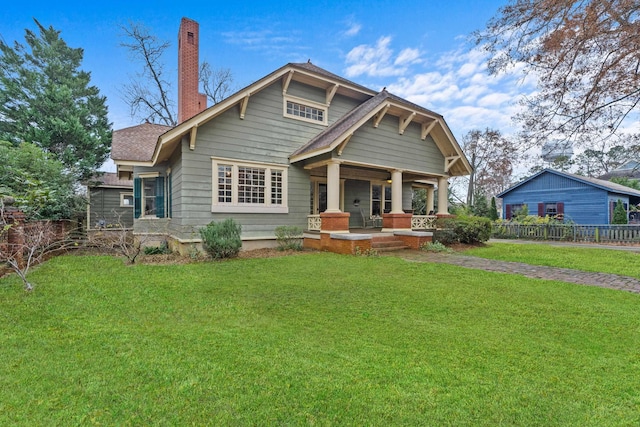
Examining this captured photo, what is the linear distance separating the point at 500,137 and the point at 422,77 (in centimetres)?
1785

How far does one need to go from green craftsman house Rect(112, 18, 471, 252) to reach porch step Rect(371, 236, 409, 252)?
15.2 inches

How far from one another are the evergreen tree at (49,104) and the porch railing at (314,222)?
1603 centimetres

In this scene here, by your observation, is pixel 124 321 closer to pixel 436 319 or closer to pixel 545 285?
pixel 436 319

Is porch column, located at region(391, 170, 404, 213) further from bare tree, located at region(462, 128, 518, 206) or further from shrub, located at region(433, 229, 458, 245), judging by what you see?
bare tree, located at region(462, 128, 518, 206)

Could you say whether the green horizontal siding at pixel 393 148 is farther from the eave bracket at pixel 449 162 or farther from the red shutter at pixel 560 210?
the red shutter at pixel 560 210

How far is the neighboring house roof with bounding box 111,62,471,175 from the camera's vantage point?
9.59 m

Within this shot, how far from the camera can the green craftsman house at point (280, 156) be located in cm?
991

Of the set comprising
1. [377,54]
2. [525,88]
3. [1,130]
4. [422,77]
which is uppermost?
[377,54]

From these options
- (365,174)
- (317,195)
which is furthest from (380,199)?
(317,195)

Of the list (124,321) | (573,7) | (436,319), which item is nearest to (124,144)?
(124,321)

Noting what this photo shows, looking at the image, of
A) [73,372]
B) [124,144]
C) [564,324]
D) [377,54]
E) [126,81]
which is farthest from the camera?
[126,81]

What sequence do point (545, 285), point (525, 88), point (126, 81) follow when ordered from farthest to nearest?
point (126, 81)
point (525, 88)
point (545, 285)

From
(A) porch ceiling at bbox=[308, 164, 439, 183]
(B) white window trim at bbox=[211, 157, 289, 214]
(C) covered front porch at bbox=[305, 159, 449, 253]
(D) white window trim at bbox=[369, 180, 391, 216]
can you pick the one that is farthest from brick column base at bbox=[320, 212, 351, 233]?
(D) white window trim at bbox=[369, 180, 391, 216]

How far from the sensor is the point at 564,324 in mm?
3885
